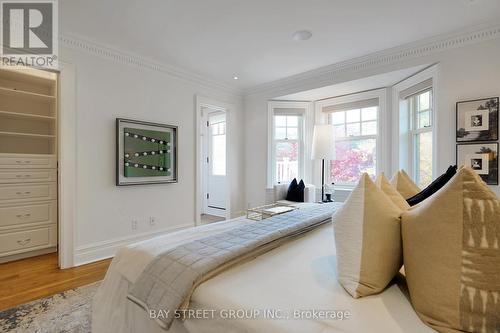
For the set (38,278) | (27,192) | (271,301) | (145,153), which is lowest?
(38,278)

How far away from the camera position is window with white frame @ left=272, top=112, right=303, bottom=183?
4473 millimetres

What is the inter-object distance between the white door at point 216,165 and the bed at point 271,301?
386 cm

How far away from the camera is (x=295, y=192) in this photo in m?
3.76

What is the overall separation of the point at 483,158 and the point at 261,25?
2.60 meters

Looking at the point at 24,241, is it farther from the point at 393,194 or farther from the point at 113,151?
the point at 393,194

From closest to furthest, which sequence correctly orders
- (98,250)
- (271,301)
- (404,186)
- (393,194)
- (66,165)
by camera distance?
(271,301), (393,194), (404,186), (66,165), (98,250)

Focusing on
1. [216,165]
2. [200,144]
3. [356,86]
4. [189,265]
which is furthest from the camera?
[216,165]

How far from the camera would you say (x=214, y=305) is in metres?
0.83

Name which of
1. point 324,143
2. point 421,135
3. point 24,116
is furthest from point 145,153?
point 421,135

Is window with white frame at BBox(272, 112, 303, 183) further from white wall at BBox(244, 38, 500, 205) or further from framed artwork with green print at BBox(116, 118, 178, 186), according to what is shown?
framed artwork with green print at BBox(116, 118, 178, 186)

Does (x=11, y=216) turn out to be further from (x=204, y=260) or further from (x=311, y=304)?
(x=311, y=304)

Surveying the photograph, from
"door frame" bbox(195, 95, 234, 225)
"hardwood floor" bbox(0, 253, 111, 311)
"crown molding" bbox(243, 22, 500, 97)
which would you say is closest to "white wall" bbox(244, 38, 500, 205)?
"crown molding" bbox(243, 22, 500, 97)

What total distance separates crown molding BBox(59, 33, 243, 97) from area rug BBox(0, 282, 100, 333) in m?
2.46

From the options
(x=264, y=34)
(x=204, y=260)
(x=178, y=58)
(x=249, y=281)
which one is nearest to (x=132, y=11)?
(x=178, y=58)
